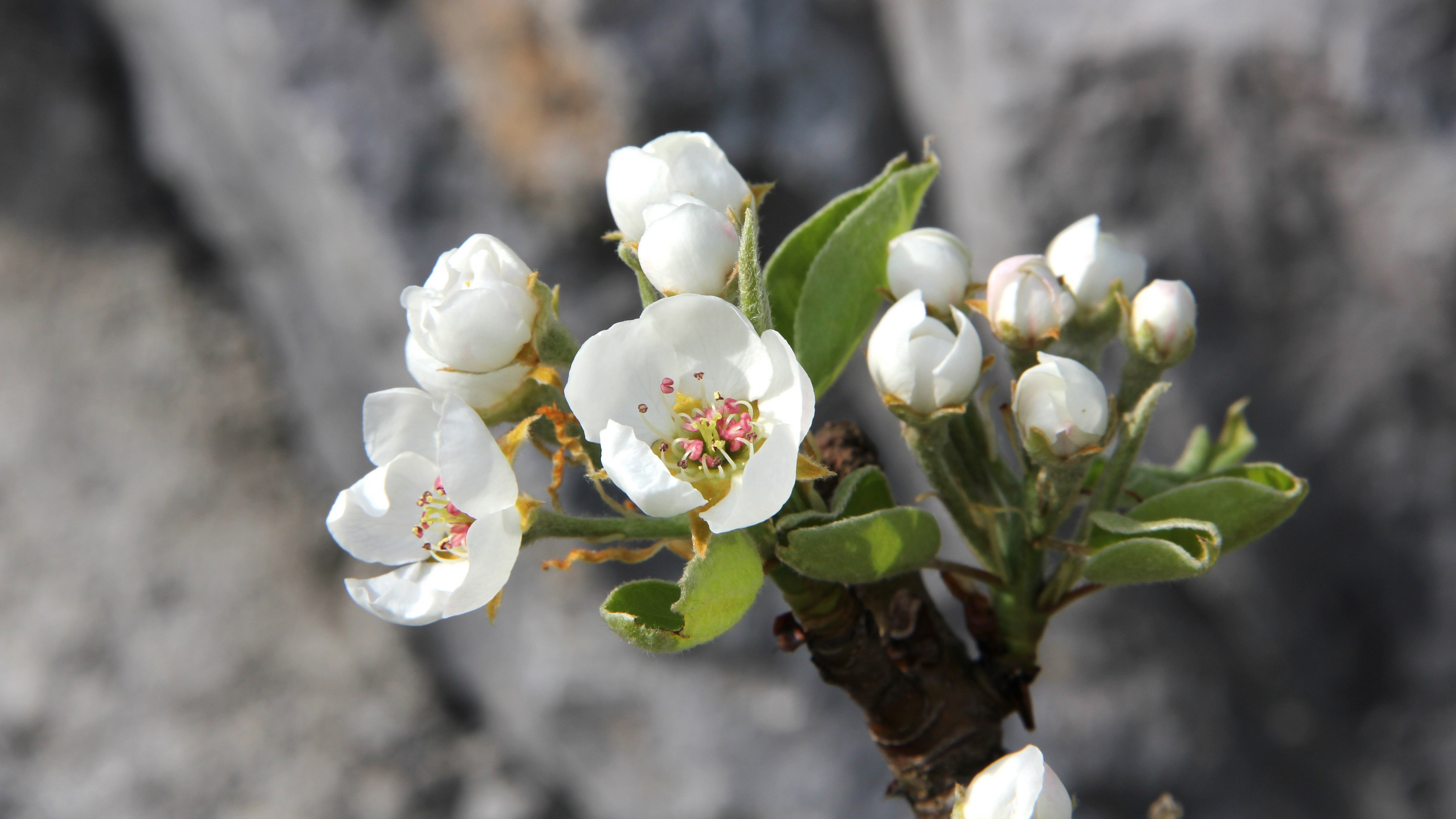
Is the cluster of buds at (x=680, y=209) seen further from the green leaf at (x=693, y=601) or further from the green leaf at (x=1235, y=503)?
the green leaf at (x=1235, y=503)

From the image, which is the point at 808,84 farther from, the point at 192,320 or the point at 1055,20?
the point at 192,320

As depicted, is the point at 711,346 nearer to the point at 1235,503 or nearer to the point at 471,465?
the point at 471,465

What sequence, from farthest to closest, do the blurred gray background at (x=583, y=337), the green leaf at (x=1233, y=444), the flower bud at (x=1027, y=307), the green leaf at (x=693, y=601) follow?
the blurred gray background at (x=583, y=337) < the green leaf at (x=1233, y=444) < the flower bud at (x=1027, y=307) < the green leaf at (x=693, y=601)

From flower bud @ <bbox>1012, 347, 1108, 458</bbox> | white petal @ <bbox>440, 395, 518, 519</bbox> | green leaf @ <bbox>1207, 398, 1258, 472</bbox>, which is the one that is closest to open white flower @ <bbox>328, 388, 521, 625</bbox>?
white petal @ <bbox>440, 395, 518, 519</bbox>

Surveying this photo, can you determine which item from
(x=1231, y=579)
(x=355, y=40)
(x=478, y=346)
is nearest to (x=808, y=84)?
(x=355, y=40)

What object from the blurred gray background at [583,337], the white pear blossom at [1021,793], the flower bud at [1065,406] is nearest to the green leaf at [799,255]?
the flower bud at [1065,406]

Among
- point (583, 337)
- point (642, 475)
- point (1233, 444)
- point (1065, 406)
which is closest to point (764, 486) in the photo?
point (642, 475)

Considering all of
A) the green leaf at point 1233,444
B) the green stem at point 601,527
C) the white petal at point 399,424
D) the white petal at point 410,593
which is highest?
the white petal at point 399,424
